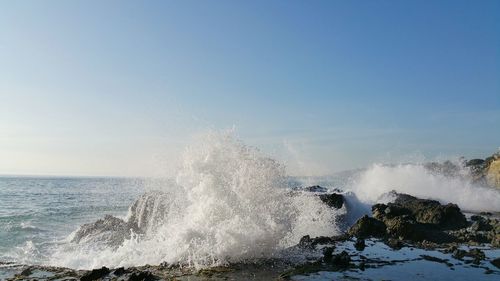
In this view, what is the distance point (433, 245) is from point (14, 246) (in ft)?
63.2

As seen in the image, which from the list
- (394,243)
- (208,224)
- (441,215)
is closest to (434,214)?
(441,215)

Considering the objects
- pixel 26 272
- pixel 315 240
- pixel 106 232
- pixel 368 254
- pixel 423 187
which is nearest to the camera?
pixel 26 272

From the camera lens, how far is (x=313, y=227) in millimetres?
19938

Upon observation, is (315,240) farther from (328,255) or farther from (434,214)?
(434,214)

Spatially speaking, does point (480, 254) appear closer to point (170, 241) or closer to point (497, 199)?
point (170, 241)

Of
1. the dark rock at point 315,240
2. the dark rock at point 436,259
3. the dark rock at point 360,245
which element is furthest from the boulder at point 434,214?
the dark rock at point 436,259

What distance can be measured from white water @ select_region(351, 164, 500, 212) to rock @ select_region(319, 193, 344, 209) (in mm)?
8258

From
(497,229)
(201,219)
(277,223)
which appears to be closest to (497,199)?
(497,229)

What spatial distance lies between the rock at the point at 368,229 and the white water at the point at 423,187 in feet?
46.8

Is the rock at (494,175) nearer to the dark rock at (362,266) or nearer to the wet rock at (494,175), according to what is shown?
the wet rock at (494,175)

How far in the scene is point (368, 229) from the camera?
18.5 meters

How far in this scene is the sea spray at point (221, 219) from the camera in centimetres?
1326

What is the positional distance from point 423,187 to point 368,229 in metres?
23.5

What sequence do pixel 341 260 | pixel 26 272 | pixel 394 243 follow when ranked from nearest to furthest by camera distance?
pixel 341 260, pixel 26 272, pixel 394 243
